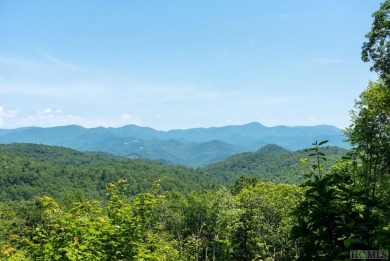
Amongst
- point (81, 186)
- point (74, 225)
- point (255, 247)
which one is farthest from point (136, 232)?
point (81, 186)

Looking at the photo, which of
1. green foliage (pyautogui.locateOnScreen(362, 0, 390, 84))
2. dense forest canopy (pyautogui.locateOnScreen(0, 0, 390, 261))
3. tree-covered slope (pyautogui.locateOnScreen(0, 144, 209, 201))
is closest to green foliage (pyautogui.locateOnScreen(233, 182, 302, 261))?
dense forest canopy (pyautogui.locateOnScreen(0, 0, 390, 261))

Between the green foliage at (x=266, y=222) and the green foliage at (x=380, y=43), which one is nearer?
the green foliage at (x=380, y=43)

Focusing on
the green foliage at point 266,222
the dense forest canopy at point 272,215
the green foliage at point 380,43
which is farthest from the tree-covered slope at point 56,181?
the green foliage at point 380,43

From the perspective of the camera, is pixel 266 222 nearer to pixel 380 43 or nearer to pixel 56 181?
pixel 380 43

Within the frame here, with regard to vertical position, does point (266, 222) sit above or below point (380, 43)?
below

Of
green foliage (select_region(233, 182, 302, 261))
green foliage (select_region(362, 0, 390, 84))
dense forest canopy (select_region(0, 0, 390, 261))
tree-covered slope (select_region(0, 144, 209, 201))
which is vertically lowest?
tree-covered slope (select_region(0, 144, 209, 201))

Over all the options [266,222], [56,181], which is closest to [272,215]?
[266,222]

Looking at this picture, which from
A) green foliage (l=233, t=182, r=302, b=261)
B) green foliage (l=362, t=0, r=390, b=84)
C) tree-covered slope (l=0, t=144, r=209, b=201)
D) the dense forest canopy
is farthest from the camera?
tree-covered slope (l=0, t=144, r=209, b=201)

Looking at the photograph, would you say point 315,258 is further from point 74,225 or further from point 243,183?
point 243,183

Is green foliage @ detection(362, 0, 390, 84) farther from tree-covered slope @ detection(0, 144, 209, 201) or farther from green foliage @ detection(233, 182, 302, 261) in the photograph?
tree-covered slope @ detection(0, 144, 209, 201)

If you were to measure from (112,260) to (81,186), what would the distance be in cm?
17691

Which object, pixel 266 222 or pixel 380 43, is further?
pixel 266 222

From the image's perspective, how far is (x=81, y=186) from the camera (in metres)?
172

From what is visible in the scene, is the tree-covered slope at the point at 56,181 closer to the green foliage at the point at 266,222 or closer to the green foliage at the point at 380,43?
the green foliage at the point at 266,222
